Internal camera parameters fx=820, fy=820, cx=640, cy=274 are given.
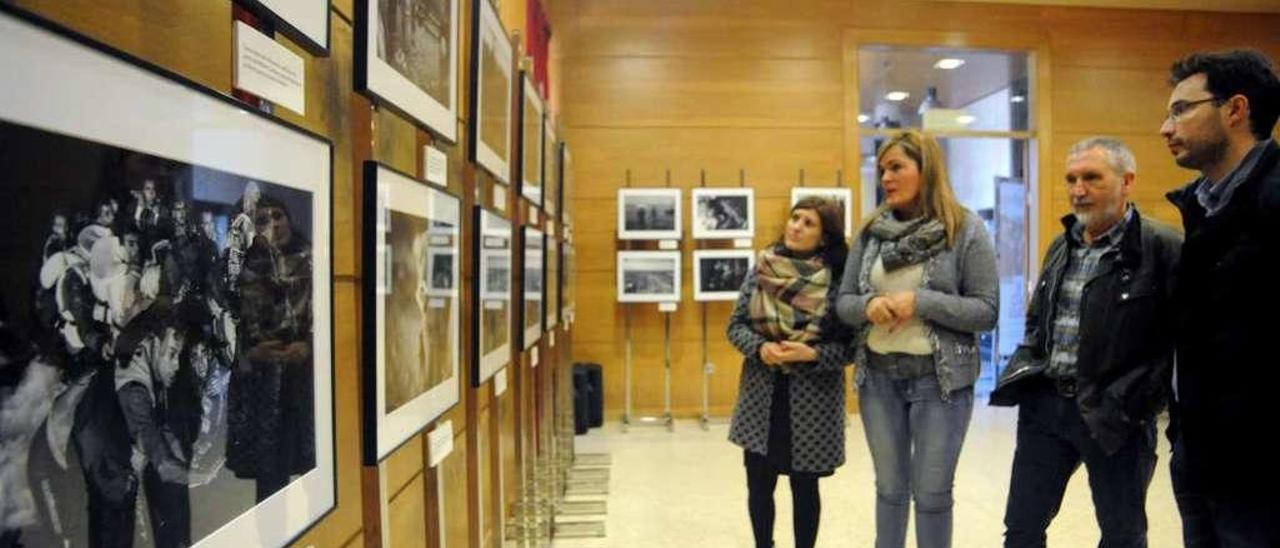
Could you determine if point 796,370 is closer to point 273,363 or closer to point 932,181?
point 932,181

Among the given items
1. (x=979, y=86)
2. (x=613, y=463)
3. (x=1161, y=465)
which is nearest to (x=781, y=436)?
(x=613, y=463)

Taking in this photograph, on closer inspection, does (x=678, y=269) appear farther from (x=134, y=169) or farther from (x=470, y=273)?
(x=134, y=169)

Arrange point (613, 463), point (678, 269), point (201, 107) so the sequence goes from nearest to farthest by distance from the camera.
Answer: point (201, 107)
point (613, 463)
point (678, 269)

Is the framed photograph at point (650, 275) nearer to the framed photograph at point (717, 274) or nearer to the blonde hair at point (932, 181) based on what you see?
the framed photograph at point (717, 274)

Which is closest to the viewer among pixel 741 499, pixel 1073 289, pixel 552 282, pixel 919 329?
pixel 1073 289

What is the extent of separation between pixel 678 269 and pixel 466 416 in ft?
16.9

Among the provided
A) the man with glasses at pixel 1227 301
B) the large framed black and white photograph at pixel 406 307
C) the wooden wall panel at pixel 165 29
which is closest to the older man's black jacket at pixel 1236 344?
the man with glasses at pixel 1227 301

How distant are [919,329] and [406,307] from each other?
5.39 ft

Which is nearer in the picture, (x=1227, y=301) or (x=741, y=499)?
(x=1227, y=301)

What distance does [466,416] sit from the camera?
2141mm

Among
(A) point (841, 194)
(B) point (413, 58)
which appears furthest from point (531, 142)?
(A) point (841, 194)

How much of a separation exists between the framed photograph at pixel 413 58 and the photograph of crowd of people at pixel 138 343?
0.36m

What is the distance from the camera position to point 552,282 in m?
4.05

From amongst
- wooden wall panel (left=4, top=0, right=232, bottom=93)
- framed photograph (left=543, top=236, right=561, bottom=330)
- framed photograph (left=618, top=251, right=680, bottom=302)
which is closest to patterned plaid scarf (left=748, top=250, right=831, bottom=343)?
framed photograph (left=543, top=236, right=561, bottom=330)
